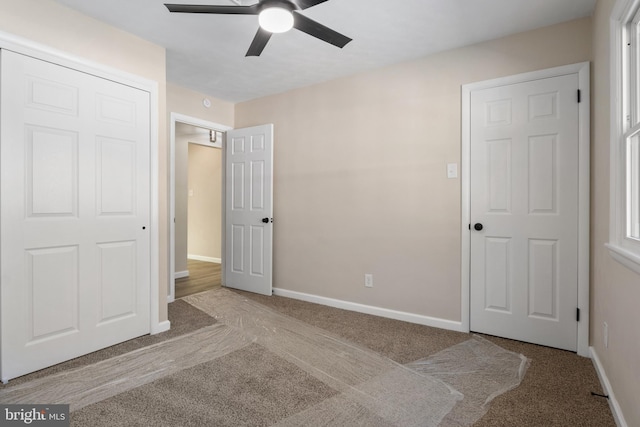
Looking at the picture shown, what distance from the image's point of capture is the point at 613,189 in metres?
1.83

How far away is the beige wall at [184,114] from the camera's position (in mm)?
3904

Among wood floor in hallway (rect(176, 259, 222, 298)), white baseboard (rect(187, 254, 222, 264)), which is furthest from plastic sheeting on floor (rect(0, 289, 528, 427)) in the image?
white baseboard (rect(187, 254, 222, 264))

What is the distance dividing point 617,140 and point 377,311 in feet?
7.60

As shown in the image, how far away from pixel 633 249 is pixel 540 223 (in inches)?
43.6

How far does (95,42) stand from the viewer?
2512mm

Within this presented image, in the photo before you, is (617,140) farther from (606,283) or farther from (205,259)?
(205,259)

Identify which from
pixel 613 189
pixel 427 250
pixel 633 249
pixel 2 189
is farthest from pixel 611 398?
pixel 2 189

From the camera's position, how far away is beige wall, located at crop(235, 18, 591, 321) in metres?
2.94

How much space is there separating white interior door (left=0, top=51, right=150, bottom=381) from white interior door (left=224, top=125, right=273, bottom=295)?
151cm

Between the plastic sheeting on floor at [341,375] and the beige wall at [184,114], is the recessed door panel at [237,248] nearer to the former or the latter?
the beige wall at [184,114]

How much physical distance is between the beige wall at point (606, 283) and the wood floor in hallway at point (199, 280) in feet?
12.9

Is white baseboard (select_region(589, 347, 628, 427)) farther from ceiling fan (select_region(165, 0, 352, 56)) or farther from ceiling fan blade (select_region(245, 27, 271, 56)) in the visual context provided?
ceiling fan blade (select_region(245, 27, 271, 56))

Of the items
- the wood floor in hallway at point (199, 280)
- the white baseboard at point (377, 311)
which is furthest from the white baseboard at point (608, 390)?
the wood floor in hallway at point (199, 280)

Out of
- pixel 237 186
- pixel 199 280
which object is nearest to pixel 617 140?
pixel 237 186
